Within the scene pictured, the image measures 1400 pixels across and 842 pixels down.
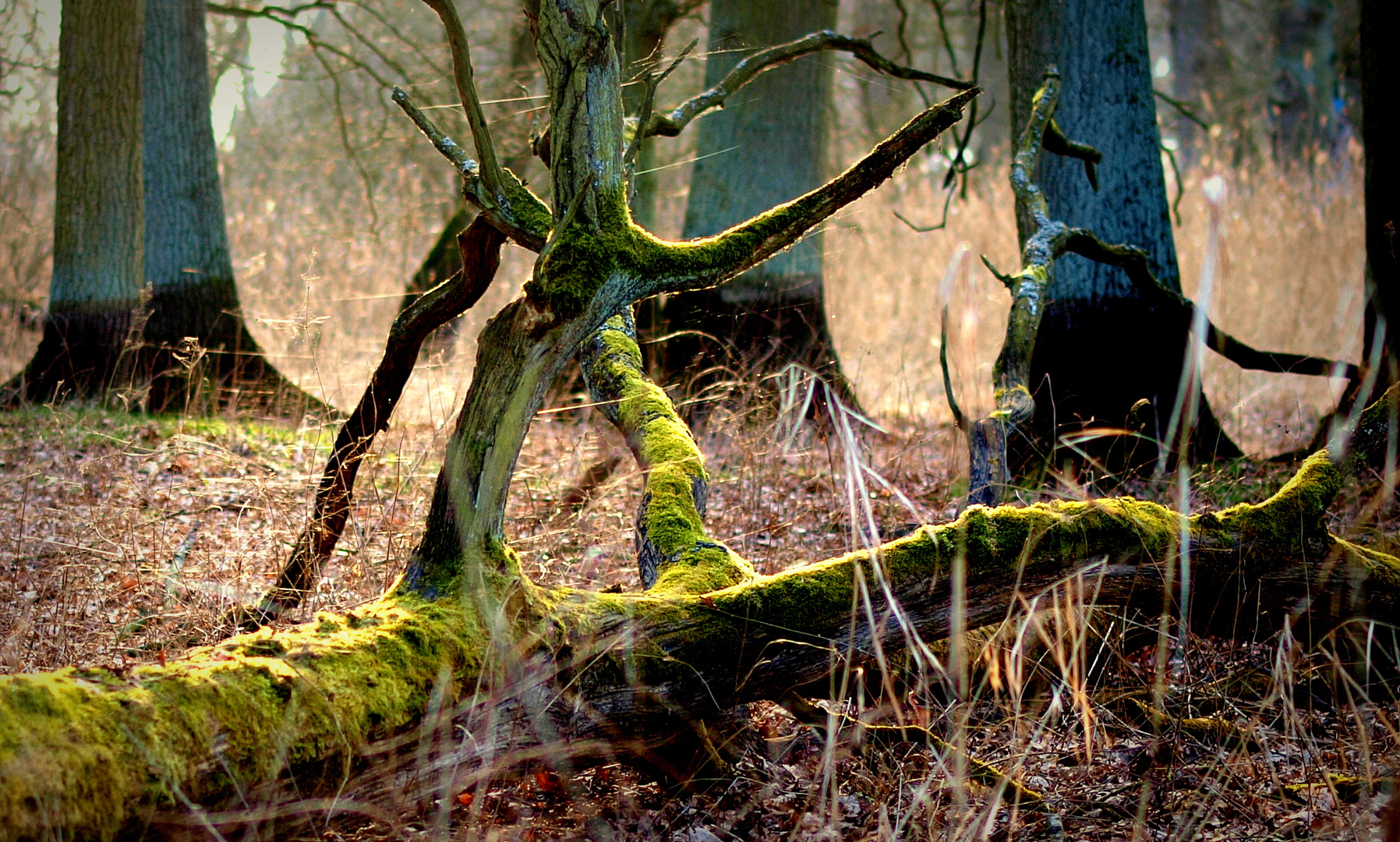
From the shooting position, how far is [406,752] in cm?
195

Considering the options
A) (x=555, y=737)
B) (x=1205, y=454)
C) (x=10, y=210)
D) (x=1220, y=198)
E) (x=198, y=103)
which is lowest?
(x=555, y=737)

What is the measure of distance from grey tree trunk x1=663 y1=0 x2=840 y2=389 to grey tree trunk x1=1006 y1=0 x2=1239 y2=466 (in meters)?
1.74

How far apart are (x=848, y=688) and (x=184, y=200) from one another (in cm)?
656

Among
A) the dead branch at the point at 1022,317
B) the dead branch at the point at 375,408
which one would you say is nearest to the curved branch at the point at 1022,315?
the dead branch at the point at 1022,317

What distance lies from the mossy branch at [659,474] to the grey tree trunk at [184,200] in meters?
4.25

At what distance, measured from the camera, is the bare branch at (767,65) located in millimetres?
4250

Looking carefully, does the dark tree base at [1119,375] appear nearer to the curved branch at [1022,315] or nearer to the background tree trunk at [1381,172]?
the background tree trunk at [1381,172]

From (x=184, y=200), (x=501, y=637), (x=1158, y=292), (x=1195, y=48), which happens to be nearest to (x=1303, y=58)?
(x=1195, y=48)

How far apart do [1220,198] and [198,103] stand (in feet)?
23.9

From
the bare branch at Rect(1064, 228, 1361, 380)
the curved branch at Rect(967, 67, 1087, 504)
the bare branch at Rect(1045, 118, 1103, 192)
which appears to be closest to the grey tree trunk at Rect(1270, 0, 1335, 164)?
the bare branch at Rect(1064, 228, 1361, 380)

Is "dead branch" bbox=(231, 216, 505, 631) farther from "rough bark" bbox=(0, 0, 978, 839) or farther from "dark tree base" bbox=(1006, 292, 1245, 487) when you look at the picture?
"dark tree base" bbox=(1006, 292, 1245, 487)

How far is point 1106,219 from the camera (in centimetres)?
553

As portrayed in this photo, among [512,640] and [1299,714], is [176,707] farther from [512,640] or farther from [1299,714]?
[1299,714]

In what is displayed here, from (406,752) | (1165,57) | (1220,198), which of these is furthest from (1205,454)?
(1165,57)
